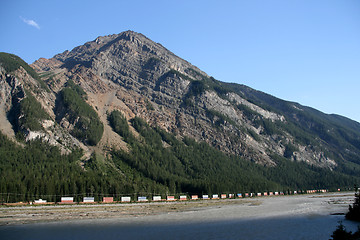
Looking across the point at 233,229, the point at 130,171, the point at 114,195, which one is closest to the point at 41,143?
the point at 130,171

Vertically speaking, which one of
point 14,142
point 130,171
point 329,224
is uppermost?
point 14,142

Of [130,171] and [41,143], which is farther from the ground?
[41,143]

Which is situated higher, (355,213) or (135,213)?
(355,213)

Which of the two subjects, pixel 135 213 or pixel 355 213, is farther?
pixel 135 213

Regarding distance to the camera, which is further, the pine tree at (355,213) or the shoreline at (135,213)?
the shoreline at (135,213)

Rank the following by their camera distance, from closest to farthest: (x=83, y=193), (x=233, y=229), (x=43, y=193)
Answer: (x=233, y=229) < (x=43, y=193) < (x=83, y=193)

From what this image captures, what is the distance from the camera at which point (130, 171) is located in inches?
7721

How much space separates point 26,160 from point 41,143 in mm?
26356

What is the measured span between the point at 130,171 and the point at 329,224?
156043 millimetres

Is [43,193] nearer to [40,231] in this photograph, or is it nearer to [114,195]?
[114,195]

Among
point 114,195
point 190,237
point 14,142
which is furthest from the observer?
point 14,142

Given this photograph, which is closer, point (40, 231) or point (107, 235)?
point (107, 235)

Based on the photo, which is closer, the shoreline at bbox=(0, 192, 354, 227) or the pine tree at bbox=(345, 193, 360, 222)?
the pine tree at bbox=(345, 193, 360, 222)

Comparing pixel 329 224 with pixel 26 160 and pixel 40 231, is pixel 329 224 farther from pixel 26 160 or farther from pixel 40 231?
pixel 26 160
